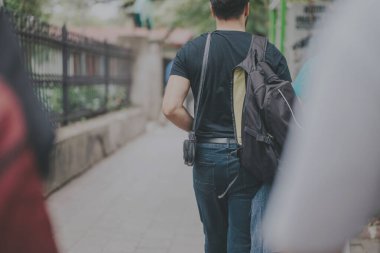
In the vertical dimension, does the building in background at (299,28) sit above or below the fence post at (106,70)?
above

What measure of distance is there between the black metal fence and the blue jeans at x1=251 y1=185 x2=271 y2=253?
168 inches

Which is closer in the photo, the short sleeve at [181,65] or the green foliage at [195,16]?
the short sleeve at [181,65]

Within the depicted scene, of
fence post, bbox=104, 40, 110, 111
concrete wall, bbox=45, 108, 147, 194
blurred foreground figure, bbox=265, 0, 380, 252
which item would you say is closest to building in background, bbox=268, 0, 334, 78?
concrete wall, bbox=45, 108, 147, 194

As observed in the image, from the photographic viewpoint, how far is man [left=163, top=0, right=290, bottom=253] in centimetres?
281

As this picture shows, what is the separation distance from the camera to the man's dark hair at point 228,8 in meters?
2.84

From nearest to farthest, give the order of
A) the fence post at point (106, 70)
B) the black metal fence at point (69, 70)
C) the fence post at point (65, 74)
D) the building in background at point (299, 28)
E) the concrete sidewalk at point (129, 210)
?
1. the concrete sidewalk at point (129, 210)
2. the building in background at point (299, 28)
3. the black metal fence at point (69, 70)
4. the fence post at point (65, 74)
5. the fence post at point (106, 70)

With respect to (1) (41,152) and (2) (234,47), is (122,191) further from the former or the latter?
(1) (41,152)

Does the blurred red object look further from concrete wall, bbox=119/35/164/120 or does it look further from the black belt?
concrete wall, bbox=119/35/164/120

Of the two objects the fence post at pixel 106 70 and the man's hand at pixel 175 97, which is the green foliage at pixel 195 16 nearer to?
the fence post at pixel 106 70

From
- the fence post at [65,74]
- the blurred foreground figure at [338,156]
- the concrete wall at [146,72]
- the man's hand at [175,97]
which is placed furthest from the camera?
the concrete wall at [146,72]

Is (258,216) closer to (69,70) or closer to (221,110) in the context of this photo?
(221,110)

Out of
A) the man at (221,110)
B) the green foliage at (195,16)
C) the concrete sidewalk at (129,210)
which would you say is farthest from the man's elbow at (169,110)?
the green foliage at (195,16)

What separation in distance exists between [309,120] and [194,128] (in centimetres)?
143

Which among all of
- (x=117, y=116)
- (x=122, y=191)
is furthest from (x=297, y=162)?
(x=117, y=116)
